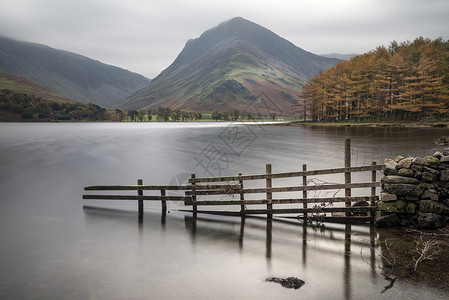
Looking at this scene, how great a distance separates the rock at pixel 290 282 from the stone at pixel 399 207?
6278mm

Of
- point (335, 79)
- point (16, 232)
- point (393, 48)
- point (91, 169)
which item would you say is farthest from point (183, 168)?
point (393, 48)

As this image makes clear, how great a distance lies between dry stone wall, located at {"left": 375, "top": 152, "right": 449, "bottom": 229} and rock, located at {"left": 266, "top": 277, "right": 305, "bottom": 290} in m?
6.14

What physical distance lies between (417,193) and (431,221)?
123 centimetres

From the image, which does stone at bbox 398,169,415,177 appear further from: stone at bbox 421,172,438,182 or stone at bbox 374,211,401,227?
stone at bbox 374,211,401,227

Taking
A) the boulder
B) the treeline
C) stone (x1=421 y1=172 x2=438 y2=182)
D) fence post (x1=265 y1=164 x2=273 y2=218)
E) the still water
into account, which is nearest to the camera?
the still water

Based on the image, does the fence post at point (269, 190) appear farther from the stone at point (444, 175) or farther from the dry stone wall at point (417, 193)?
the stone at point (444, 175)

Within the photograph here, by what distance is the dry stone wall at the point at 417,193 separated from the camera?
12641mm

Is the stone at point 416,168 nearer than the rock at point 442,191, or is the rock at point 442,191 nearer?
the rock at point 442,191

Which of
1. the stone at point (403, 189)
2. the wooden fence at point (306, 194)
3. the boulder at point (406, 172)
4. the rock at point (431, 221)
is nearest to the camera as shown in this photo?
the rock at point (431, 221)

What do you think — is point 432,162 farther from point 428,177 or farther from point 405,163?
point 405,163

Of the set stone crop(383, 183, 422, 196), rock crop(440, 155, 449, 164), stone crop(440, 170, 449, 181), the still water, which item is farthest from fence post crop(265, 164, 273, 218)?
rock crop(440, 155, 449, 164)

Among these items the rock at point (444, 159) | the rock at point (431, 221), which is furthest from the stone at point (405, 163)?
the rock at point (431, 221)

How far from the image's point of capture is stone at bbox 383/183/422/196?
41.9 feet

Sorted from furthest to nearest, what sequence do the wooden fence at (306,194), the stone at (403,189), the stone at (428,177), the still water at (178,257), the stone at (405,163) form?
the wooden fence at (306,194) < the stone at (405,163) < the stone at (403,189) < the stone at (428,177) < the still water at (178,257)
